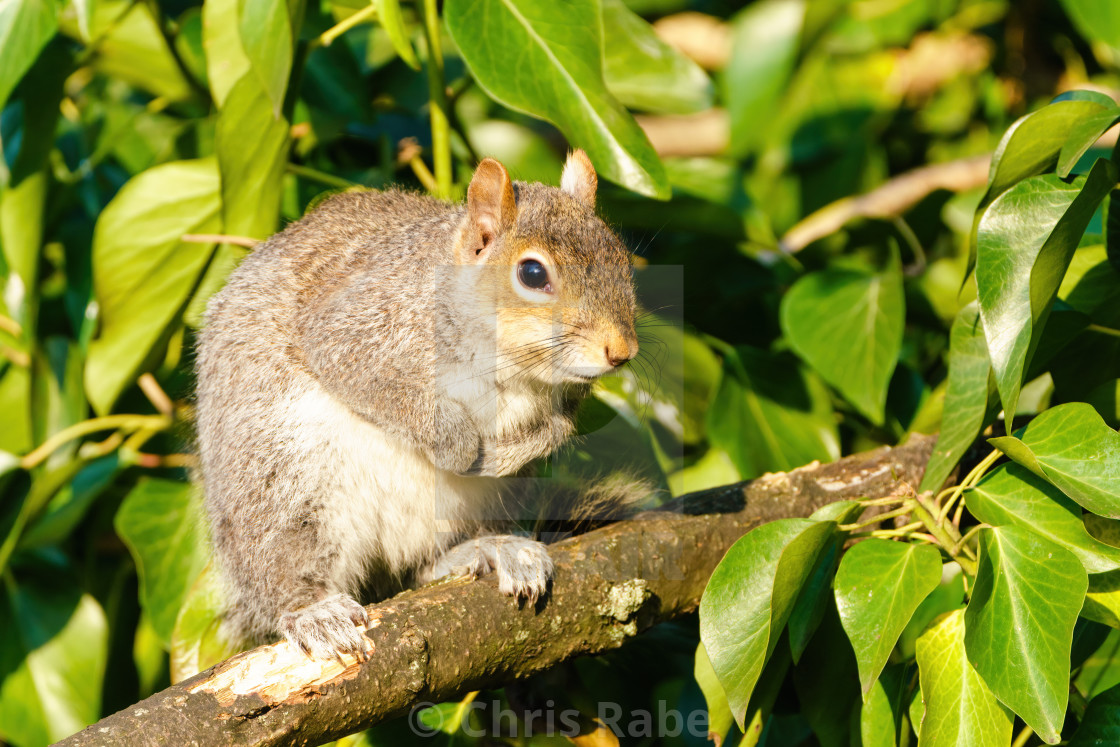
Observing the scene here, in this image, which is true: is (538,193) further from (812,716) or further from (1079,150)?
(812,716)

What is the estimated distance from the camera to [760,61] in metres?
2.80

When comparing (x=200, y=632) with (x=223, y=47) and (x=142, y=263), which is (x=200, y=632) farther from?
(x=223, y=47)

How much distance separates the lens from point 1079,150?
1.23 metres

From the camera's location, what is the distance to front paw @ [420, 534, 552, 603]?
1.41 meters

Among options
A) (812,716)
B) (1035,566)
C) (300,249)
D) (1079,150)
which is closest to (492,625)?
(812,716)

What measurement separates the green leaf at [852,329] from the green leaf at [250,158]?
1029mm

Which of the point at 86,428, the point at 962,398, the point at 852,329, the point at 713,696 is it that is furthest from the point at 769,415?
the point at 86,428

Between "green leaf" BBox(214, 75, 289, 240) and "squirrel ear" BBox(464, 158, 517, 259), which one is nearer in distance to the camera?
"squirrel ear" BBox(464, 158, 517, 259)

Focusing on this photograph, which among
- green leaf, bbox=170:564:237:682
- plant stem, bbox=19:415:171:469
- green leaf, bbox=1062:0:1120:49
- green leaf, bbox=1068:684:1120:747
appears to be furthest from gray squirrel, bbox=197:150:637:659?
green leaf, bbox=1062:0:1120:49

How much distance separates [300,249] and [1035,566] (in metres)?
1.32

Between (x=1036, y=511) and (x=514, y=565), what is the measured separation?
703 millimetres

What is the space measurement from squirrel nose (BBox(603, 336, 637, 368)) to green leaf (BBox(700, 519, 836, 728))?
1.11 feet

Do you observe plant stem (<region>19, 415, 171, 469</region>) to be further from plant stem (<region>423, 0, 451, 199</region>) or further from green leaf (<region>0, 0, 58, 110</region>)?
plant stem (<region>423, 0, 451, 199</region>)

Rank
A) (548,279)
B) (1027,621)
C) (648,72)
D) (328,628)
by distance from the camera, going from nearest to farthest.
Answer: (1027,621) < (328,628) < (548,279) < (648,72)
